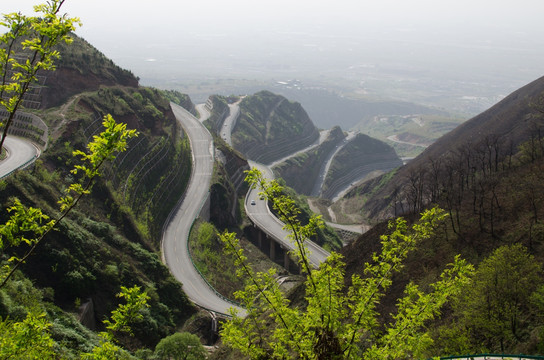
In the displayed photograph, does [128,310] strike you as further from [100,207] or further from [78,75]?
[78,75]

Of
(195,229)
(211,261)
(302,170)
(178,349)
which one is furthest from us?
(302,170)

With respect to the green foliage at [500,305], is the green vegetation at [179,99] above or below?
below

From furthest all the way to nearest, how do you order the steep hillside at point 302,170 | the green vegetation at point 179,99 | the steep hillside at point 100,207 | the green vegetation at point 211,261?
the steep hillside at point 302,170
the green vegetation at point 179,99
the green vegetation at point 211,261
the steep hillside at point 100,207

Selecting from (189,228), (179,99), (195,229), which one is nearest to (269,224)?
(195,229)

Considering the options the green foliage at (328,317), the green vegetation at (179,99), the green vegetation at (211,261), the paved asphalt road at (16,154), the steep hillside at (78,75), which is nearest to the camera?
the green foliage at (328,317)

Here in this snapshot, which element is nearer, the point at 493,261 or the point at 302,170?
the point at 493,261

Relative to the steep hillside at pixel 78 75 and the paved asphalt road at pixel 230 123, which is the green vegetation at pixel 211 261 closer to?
the steep hillside at pixel 78 75

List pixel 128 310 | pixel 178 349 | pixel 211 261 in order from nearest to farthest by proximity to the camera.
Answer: pixel 128 310 < pixel 178 349 < pixel 211 261

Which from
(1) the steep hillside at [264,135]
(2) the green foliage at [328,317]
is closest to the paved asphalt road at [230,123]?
(1) the steep hillside at [264,135]
